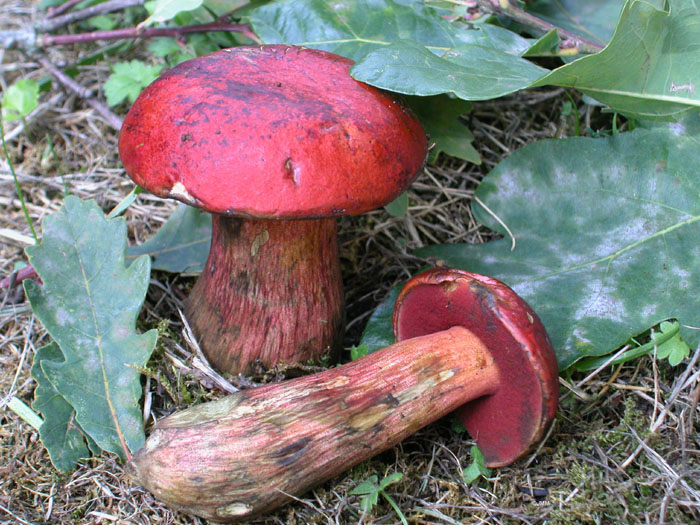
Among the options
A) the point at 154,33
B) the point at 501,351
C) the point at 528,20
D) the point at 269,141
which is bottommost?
the point at 501,351

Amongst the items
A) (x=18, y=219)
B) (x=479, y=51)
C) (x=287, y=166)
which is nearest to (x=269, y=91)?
(x=287, y=166)

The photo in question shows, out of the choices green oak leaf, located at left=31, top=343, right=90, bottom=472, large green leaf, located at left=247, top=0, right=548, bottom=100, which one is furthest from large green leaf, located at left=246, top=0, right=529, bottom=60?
green oak leaf, located at left=31, top=343, right=90, bottom=472

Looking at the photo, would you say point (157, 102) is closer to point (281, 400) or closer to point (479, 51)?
point (281, 400)

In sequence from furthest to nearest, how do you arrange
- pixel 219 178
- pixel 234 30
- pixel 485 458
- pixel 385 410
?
1. pixel 234 30
2. pixel 485 458
3. pixel 385 410
4. pixel 219 178

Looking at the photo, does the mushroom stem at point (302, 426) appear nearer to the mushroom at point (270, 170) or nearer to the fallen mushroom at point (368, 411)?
the fallen mushroom at point (368, 411)

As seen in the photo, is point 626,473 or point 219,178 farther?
point 626,473

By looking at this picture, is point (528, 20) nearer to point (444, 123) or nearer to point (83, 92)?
point (444, 123)

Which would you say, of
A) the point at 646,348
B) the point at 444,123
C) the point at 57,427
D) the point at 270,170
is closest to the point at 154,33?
the point at 444,123
